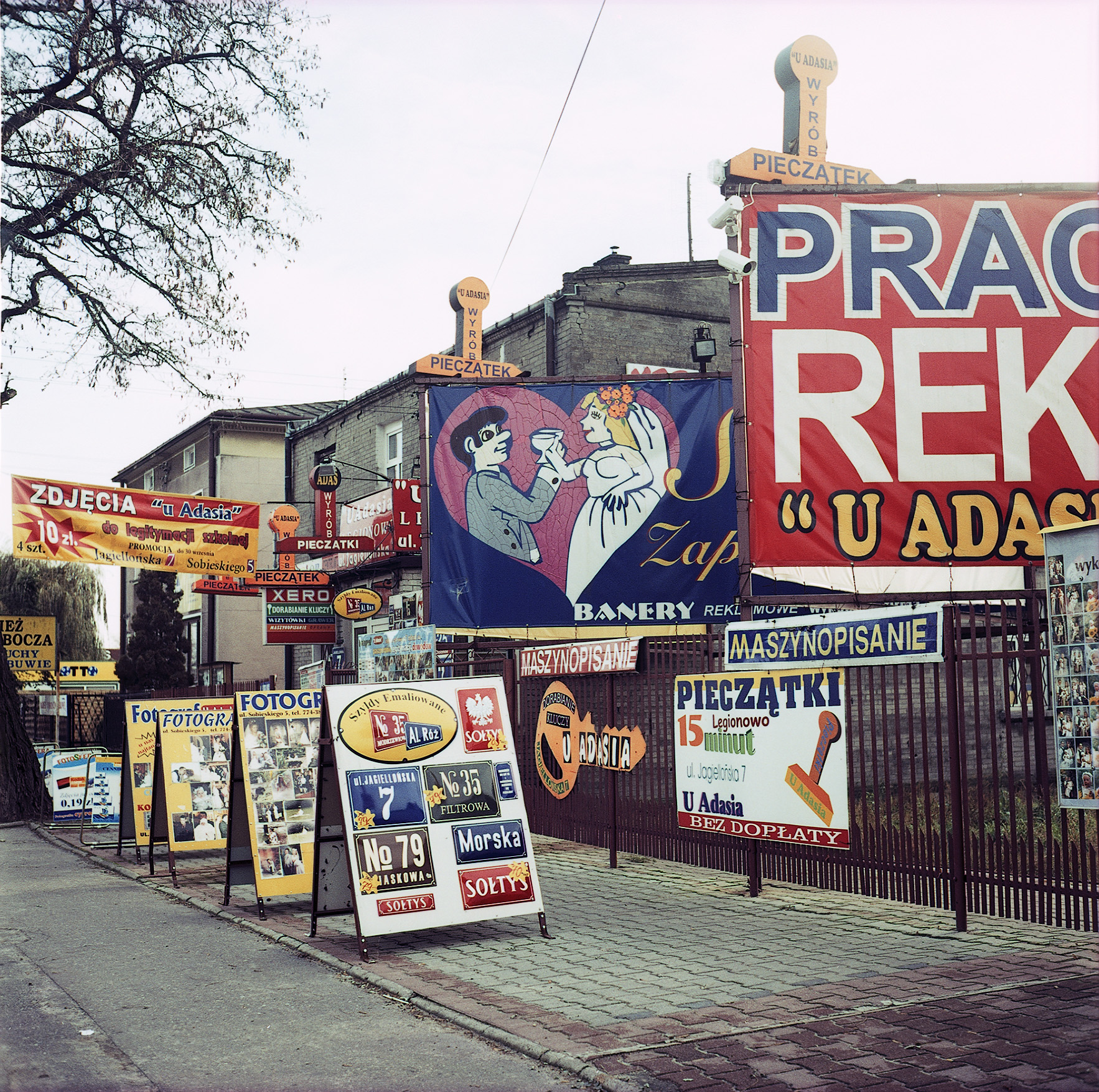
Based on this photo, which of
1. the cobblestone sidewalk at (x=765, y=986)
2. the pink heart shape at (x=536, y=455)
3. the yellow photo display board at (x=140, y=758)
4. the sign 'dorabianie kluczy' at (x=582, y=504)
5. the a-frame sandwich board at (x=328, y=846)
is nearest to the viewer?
the cobblestone sidewalk at (x=765, y=986)

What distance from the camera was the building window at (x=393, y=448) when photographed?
2586 cm

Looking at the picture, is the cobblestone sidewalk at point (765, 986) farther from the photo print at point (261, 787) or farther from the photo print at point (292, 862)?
the photo print at point (261, 787)

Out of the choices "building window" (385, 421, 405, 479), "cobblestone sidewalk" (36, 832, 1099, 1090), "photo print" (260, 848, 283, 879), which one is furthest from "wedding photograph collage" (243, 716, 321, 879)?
"building window" (385, 421, 405, 479)

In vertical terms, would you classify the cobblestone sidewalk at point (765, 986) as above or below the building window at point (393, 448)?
below

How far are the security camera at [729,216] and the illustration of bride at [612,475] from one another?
5965 mm

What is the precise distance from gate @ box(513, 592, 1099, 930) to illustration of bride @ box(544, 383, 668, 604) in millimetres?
6727

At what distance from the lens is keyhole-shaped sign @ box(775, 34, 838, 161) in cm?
1187

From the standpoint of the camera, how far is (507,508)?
57.2 ft

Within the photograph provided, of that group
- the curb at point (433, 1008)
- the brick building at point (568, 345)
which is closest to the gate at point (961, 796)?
the curb at point (433, 1008)

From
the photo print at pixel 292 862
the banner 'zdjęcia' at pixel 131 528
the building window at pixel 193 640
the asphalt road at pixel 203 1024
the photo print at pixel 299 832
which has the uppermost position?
the banner 'zdjęcia' at pixel 131 528

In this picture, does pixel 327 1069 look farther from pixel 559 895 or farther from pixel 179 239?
pixel 179 239

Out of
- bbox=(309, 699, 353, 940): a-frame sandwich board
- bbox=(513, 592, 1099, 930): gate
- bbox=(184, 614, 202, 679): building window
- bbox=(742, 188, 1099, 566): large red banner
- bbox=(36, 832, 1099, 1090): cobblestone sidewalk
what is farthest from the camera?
bbox=(184, 614, 202, 679): building window

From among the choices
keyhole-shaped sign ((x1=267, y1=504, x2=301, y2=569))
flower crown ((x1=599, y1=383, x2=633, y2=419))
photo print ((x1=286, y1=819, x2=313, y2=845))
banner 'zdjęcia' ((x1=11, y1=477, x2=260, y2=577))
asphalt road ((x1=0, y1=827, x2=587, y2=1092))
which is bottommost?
asphalt road ((x1=0, y1=827, x2=587, y2=1092))

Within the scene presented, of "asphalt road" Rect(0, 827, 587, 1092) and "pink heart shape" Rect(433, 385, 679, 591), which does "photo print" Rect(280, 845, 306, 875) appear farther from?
"pink heart shape" Rect(433, 385, 679, 591)
